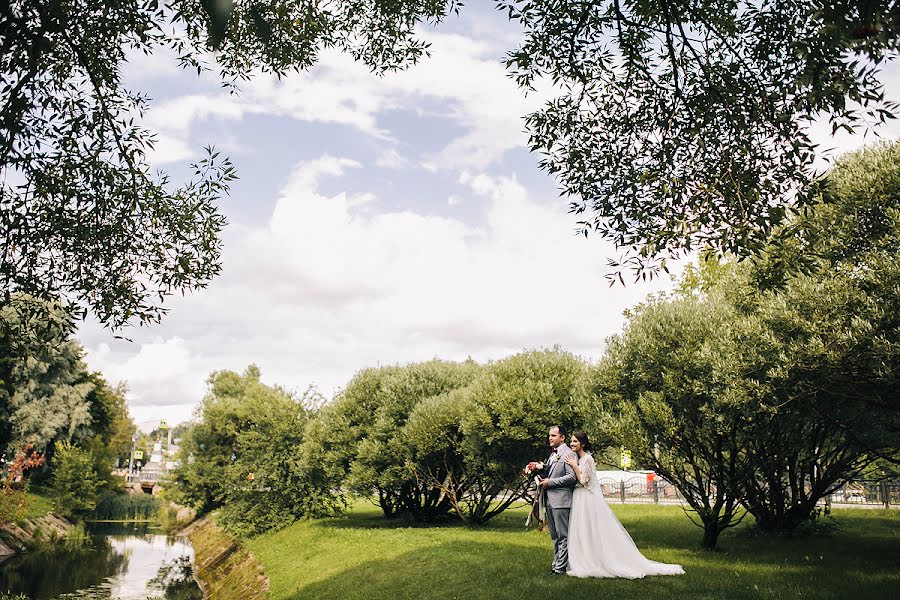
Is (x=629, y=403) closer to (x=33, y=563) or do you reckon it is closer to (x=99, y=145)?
(x=99, y=145)

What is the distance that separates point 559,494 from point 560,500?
118 mm

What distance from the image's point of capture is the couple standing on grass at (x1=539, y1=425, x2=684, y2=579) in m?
13.2

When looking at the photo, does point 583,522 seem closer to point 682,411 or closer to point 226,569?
point 682,411

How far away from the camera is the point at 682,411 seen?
58.2 feet

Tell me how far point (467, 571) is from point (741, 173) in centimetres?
1109

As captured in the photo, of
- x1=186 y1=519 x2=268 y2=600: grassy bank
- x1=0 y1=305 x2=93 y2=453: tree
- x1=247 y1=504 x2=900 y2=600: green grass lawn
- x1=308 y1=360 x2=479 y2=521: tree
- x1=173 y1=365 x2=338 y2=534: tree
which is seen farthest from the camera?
x1=0 y1=305 x2=93 y2=453: tree

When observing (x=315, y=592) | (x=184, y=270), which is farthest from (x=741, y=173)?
(x=315, y=592)

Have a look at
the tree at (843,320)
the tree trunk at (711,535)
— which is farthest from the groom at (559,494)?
the tree trunk at (711,535)

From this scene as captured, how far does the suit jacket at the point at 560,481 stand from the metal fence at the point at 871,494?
2147cm

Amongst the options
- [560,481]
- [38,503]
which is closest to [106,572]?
[38,503]

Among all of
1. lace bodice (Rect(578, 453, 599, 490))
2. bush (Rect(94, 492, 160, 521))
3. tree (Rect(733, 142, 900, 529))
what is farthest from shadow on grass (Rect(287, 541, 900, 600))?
bush (Rect(94, 492, 160, 521))

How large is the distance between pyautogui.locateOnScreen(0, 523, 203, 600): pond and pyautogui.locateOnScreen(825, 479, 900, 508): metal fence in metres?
29.5

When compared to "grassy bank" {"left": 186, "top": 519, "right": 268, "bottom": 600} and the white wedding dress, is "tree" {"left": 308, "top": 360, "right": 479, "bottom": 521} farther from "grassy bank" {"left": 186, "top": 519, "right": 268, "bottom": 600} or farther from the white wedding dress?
the white wedding dress

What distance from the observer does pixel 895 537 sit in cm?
1917
